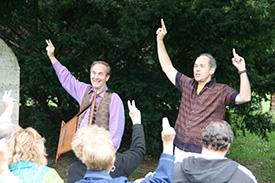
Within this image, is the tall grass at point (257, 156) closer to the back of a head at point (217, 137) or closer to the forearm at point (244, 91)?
the forearm at point (244, 91)

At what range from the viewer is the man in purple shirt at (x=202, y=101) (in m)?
3.44

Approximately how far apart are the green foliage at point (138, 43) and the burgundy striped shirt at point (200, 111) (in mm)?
1915

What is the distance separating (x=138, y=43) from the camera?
21.4 feet

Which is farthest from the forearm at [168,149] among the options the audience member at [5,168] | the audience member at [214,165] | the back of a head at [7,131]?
the back of a head at [7,131]

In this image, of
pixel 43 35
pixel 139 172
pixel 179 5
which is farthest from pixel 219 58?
pixel 43 35


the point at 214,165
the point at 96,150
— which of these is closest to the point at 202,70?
the point at 214,165

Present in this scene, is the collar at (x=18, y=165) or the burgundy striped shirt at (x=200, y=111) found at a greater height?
the burgundy striped shirt at (x=200, y=111)

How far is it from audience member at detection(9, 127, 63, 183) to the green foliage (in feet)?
10.9

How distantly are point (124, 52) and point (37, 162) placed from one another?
4273mm

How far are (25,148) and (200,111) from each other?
1.93 metres

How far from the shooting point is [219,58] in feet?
19.2

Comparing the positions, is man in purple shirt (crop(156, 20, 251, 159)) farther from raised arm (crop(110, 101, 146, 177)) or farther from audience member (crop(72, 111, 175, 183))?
audience member (crop(72, 111, 175, 183))

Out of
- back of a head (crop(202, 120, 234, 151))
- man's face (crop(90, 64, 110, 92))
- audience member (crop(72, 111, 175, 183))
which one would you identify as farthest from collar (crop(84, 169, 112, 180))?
man's face (crop(90, 64, 110, 92))

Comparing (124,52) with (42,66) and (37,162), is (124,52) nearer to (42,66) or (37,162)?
(42,66)
